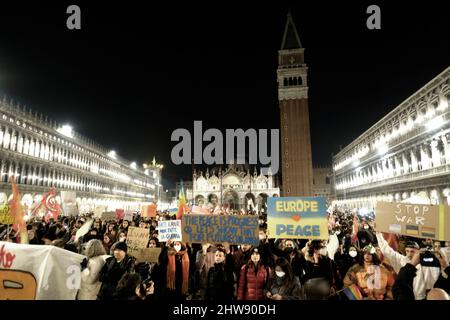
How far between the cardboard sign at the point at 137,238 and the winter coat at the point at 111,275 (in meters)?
2.29

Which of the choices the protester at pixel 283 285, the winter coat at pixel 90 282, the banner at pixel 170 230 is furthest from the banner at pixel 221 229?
the winter coat at pixel 90 282

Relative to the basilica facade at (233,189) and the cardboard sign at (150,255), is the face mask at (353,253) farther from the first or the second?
the basilica facade at (233,189)

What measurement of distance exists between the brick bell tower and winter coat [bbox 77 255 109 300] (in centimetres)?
4017

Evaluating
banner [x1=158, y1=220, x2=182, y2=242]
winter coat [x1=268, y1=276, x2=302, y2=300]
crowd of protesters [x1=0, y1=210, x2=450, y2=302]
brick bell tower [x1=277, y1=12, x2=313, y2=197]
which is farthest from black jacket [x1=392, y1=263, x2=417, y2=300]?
brick bell tower [x1=277, y1=12, x2=313, y2=197]

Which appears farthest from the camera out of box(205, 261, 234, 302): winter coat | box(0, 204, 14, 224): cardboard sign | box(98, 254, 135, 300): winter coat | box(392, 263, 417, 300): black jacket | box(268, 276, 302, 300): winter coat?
box(0, 204, 14, 224): cardboard sign

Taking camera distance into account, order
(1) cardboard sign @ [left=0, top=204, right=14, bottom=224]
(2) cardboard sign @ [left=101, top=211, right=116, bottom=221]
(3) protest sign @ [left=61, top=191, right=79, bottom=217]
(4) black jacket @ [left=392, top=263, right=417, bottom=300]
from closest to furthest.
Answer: (4) black jacket @ [left=392, top=263, right=417, bottom=300] → (1) cardboard sign @ [left=0, top=204, right=14, bottom=224] → (2) cardboard sign @ [left=101, top=211, right=116, bottom=221] → (3) protest sign @ [left=61, top=191, right=79, bottom=217]

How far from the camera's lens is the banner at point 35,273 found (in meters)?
4.33

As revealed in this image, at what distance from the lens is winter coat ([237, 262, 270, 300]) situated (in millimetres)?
5176

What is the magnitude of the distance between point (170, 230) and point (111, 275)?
327cm

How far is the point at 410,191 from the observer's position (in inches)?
1259

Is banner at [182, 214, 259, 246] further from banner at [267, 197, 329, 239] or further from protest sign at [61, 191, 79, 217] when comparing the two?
protest sign at [61, 191, 79, 217]

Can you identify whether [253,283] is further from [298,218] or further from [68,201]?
[68,201]
